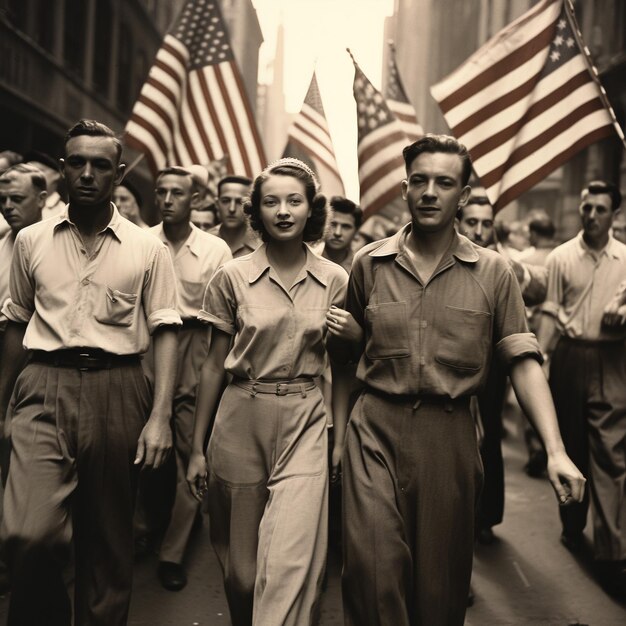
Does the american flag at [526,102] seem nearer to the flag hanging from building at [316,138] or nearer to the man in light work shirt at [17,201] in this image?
the flag hanging from building at [316,138]

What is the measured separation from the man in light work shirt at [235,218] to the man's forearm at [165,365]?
319 centimetres

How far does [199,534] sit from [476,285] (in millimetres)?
3472

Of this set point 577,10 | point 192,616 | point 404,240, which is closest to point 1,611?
point 192,616

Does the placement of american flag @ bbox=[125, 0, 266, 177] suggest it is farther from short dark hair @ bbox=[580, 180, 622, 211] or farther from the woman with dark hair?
the woman with dark hair

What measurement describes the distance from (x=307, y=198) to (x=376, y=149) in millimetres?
4264

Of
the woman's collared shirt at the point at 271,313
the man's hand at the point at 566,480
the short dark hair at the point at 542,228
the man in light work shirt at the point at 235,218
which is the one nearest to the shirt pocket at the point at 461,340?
the man's hand at the point at 566,480

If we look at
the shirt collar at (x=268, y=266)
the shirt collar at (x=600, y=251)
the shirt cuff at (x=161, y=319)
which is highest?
the shirt collar at (x=600, y=251)

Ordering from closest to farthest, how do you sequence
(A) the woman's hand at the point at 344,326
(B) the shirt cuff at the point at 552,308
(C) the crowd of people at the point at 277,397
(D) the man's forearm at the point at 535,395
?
(D) the man's forearm at the point at 535,395 < (C) the crowd of people at the point at 277,397 < (A) the woman's hand at the point at 344,326 < (B) the shirt cuff at the point at 552,308

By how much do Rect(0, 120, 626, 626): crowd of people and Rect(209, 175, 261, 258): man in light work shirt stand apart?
2828 millimetres

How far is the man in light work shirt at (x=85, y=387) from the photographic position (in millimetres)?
3715

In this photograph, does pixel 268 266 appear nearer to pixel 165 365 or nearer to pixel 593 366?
pixel 165 365

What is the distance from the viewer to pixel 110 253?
13.1ft

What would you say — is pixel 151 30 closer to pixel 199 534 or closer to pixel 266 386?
pixel 199 534

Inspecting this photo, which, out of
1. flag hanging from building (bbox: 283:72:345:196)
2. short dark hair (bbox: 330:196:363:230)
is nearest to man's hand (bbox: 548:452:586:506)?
short dark hair (bbox: 330:196:363:230)
